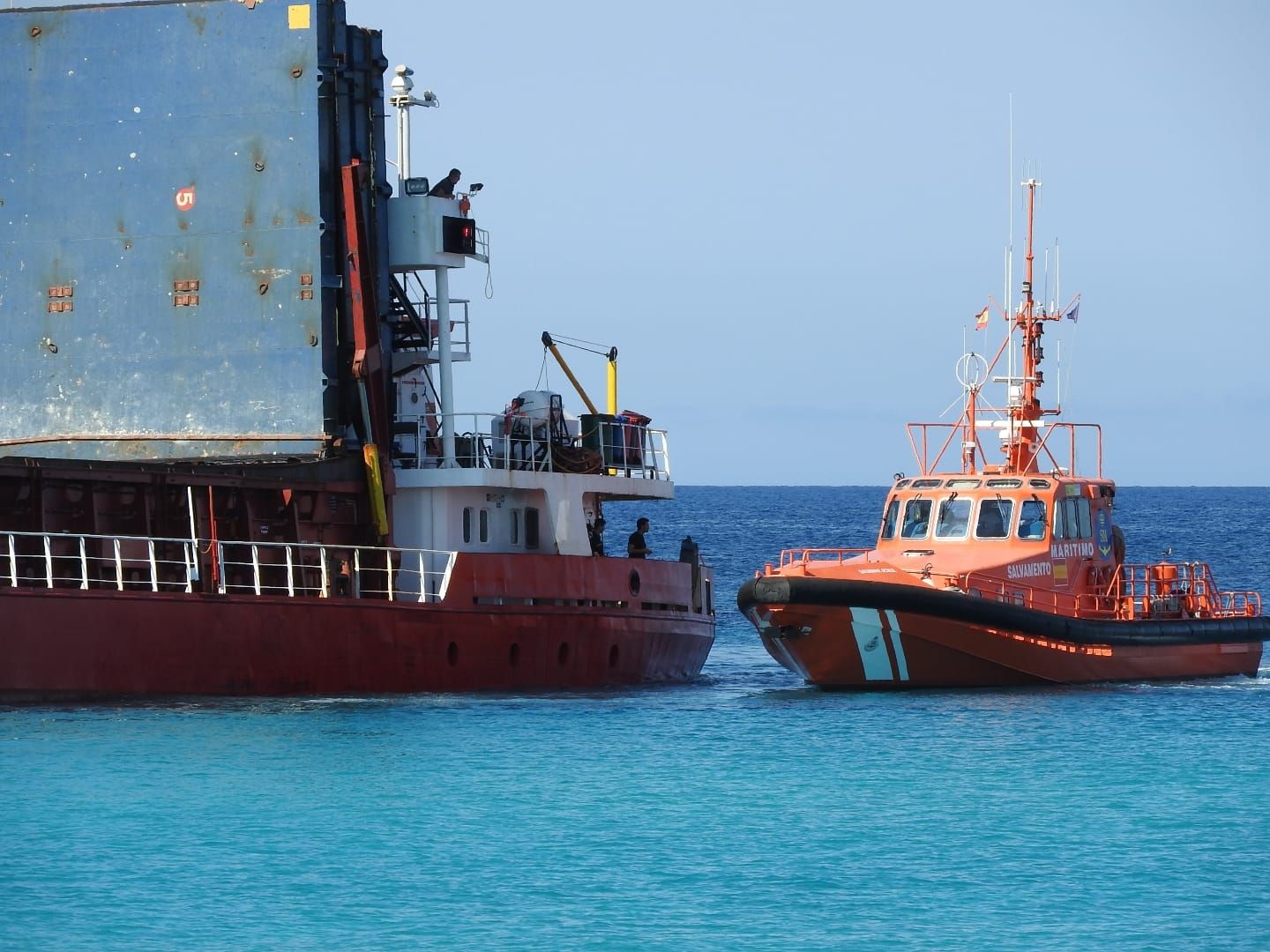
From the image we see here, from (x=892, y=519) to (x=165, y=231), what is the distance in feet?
33.9

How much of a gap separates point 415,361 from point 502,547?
280cm

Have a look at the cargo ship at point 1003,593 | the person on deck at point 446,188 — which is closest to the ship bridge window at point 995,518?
the cargo ship at point 1003,593

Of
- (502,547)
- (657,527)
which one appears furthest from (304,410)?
(657,527)

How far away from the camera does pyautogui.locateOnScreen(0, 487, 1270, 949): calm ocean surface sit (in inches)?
699

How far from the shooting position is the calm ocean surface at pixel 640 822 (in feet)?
58.2

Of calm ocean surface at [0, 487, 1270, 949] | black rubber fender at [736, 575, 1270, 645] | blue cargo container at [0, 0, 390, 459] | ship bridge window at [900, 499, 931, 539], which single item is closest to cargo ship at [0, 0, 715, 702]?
blue cargo container at [0, 0, 390, 459]

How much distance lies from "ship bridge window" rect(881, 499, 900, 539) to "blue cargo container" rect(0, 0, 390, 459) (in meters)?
7.44

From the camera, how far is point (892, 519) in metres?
31.2

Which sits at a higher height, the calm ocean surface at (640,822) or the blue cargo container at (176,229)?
the blue cargo container at (176,229)

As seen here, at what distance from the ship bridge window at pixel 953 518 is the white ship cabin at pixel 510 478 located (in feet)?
15.9

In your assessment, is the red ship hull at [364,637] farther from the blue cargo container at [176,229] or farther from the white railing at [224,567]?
the blue cargo container at [176,229]

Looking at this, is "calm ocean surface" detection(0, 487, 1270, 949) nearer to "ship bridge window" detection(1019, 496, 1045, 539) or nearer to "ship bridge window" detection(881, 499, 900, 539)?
"ship bridge window" detection(1019, 496, 1045, 539)

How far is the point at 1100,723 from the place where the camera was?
27188 mm

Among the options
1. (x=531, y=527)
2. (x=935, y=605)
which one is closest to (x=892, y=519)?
(x=935, y=605)
